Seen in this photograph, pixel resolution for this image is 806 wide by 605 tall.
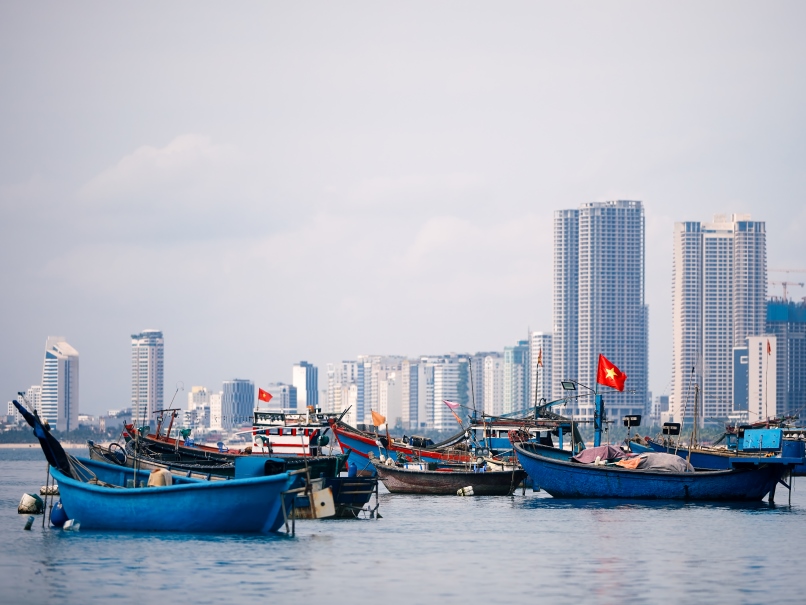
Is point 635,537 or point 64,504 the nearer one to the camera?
point 64,504

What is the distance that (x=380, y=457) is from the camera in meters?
82.4

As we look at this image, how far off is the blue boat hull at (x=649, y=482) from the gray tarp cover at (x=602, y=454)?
2034 mm

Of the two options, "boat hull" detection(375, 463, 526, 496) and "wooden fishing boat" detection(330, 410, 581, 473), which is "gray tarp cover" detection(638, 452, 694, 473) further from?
"wooden fishing boat" detection(330, 410, 581, 473)

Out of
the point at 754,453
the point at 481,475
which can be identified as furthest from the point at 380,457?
the point at 754,453

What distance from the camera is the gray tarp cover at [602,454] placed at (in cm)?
6794

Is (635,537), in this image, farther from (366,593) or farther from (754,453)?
(754,453)

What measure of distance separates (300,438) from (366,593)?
104 ft

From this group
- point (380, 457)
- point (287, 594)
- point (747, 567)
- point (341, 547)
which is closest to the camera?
point (287, 594)

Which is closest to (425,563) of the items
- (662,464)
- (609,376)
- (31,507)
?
(31,507)

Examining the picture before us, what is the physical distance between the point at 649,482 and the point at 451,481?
1269 centimetres

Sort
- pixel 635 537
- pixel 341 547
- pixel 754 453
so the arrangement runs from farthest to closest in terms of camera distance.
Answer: pixel 754 453 → pixel 635 537 → pixel 341 547

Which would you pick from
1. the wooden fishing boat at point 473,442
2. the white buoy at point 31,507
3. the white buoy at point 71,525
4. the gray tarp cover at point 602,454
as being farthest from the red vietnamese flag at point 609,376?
the white buoy at point 71,525

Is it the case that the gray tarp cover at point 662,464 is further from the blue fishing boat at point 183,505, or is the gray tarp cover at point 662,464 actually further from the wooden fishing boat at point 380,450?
the blue fishing boat at point 183,505

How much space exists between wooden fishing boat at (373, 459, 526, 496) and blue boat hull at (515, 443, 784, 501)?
20.9 feet
